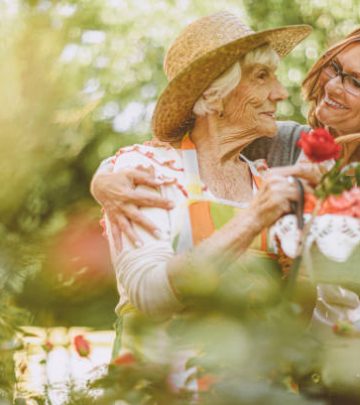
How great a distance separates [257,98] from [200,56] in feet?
0.58

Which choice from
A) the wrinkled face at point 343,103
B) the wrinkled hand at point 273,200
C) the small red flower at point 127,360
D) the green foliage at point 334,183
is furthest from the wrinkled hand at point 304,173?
the wrinkled face at point 343,103

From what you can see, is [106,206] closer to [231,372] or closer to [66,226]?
[66,226]

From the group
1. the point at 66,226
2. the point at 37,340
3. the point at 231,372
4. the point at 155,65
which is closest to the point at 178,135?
the point at 66,226

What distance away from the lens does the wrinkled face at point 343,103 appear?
8.23 ft

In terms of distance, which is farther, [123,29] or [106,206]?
[123,29]

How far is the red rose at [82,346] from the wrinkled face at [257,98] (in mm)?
679

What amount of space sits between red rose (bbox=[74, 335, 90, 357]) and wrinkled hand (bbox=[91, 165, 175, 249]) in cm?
25

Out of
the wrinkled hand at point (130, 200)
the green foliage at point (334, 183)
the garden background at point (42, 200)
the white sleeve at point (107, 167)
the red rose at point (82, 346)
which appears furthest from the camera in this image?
the white sleeve at point (107, 167)

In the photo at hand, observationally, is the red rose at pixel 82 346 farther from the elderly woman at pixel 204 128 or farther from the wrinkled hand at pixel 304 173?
the wrinkled hand at pixel 304 173

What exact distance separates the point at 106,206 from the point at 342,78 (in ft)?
2.86

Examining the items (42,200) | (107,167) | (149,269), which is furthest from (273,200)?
(42,200)

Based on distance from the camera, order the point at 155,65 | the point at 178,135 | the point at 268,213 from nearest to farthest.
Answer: the point at 268,213 < the point at 178,135 < the point at 155,65

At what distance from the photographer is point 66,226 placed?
6.33 feet

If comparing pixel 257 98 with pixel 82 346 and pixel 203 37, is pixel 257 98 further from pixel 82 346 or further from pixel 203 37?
pixel 82 346
